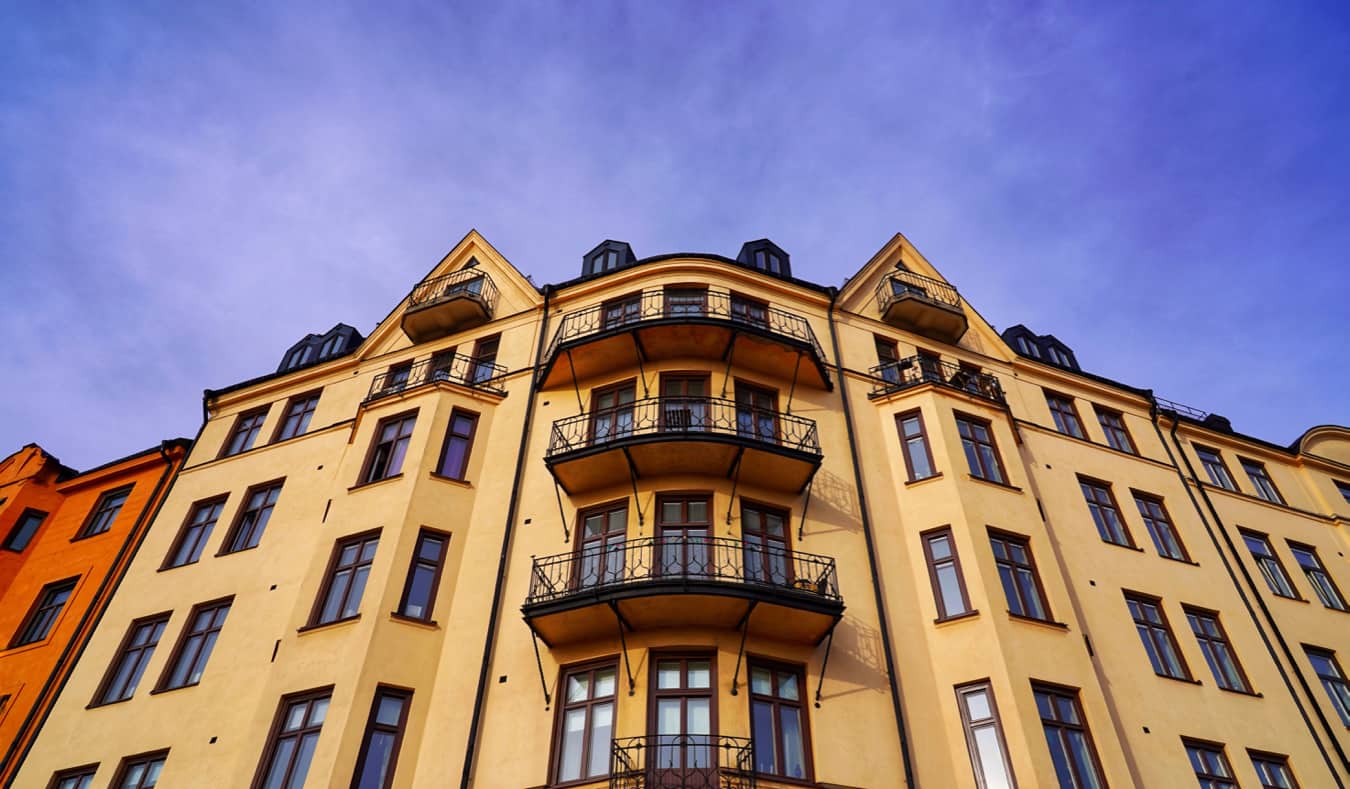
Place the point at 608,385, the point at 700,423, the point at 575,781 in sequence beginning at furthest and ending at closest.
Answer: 1. the point at 608,385
2. the point at 700,423
3. the point at 575,781

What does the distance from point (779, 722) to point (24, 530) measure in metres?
25.5

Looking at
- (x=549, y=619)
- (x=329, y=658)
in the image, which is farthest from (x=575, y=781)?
(x=329, y=658)

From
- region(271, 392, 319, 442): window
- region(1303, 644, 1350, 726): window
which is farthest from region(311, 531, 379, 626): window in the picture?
region(1303, 644, 1350, 726): window

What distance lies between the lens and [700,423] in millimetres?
20828

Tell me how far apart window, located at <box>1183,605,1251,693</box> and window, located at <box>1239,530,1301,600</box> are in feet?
12.0

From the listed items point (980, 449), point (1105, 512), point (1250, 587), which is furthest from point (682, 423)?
point (1250, 587)

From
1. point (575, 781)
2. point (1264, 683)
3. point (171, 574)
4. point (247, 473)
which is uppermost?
point (247, 473)

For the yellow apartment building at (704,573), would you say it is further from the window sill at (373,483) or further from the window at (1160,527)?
the window sill at (373,483)

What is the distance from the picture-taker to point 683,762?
1496cm

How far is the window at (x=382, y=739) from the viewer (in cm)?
1625

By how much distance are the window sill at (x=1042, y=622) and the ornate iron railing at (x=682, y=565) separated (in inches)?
142

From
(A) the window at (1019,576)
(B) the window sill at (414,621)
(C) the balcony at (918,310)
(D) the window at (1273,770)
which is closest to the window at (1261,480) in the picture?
(C) the balcony at (918,310)

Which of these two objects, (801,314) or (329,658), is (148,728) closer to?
(329,658)

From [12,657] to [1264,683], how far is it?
1229 inches
